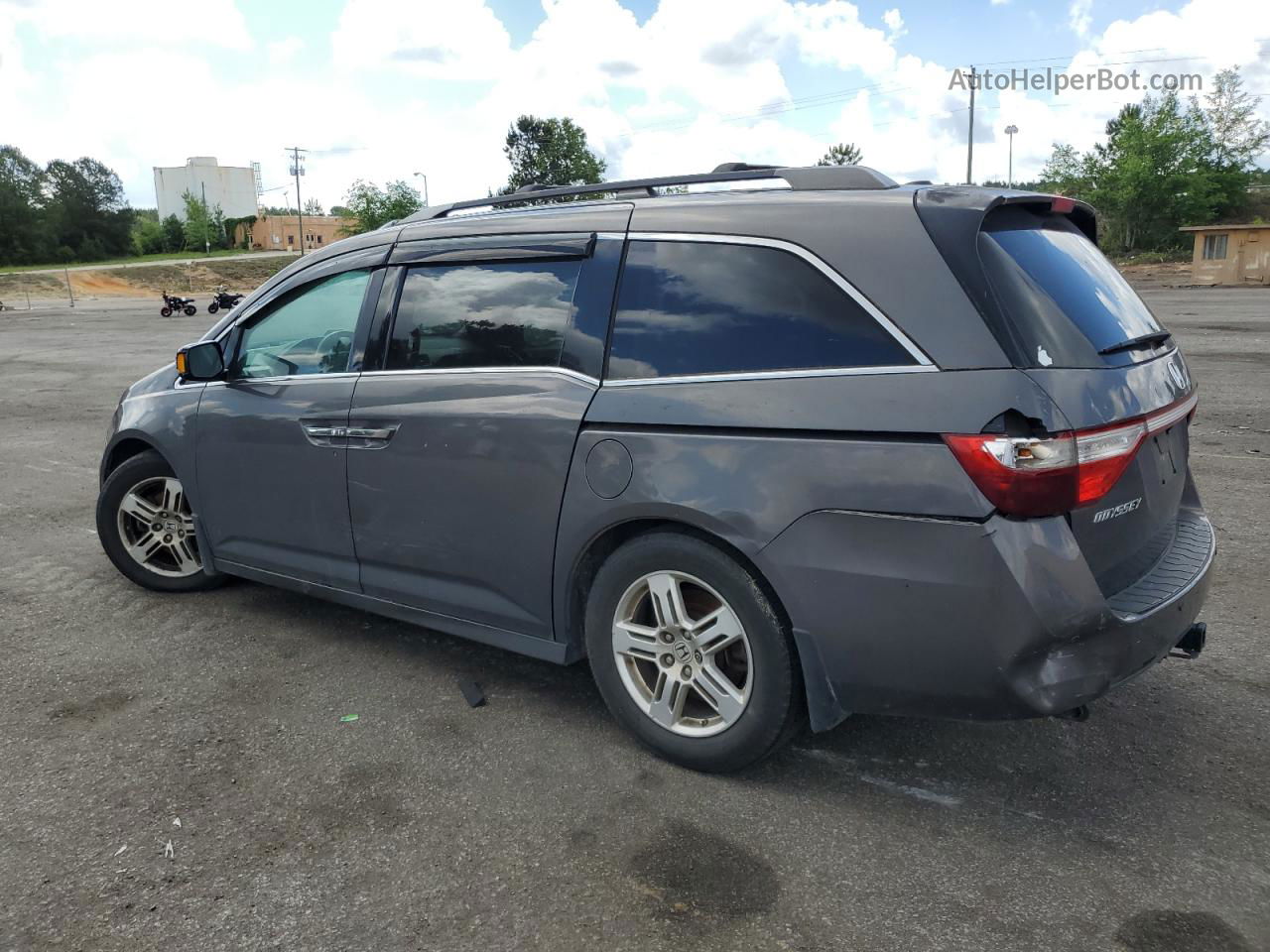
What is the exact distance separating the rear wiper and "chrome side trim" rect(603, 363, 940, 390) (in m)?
0.60

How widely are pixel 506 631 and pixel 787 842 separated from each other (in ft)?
4.23

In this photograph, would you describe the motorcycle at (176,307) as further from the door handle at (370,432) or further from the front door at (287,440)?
the door handle at (370,432)

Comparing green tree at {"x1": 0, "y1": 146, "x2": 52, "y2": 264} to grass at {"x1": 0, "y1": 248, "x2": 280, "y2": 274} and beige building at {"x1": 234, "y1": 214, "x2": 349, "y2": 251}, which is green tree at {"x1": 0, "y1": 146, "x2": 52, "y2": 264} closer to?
grass at {"x1": 0, "y1": 248, "x2": 280, "y2": 274}

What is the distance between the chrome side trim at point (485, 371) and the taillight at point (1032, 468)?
4.12 ft

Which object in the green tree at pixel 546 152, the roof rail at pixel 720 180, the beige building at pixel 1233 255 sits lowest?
the roof rail at pixel 720 180

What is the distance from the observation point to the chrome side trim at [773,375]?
8.85ft

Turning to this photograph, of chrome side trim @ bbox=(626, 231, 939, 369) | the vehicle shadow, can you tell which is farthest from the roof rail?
the vehicle shadow

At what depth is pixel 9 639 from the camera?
14.8ft

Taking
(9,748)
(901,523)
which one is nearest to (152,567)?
(9,748)

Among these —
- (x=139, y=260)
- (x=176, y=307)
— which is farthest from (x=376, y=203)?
(x=176, y=307)

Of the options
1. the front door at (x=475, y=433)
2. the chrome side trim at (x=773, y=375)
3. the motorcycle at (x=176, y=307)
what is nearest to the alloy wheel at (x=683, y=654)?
the front door at (x=475, y=433)

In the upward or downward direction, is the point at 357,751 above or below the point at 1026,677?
below

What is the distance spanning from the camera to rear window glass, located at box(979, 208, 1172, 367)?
8.84 feet

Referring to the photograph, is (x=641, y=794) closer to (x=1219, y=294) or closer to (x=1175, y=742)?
(x=1175, y=742)
